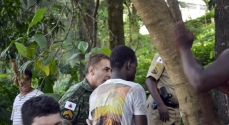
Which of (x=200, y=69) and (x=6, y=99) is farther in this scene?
(x=6, y=99)

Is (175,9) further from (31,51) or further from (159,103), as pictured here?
(31,51)

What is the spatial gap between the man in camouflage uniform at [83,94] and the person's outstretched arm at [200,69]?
1.61m

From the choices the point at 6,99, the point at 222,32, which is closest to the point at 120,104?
the point at 222,32

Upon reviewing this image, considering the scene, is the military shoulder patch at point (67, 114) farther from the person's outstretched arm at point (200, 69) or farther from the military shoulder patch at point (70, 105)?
the person's outstretched arm at point (200, 69)

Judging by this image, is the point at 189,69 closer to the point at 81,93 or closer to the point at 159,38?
the point at 159,38

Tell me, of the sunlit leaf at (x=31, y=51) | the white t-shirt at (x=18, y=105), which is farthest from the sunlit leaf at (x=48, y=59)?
the white t-shirt at (x=18, y=105)

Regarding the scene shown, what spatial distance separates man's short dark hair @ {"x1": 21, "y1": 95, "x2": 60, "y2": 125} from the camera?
243cm

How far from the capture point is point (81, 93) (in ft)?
13.2

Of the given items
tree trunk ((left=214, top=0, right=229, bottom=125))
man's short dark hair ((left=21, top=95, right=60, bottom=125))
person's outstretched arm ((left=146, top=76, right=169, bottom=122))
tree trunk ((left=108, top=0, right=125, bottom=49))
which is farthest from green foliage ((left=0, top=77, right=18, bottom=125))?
man's short dark hair ((left=21, top=95, right=60, bottom=125))

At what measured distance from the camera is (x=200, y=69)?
8.29 feet

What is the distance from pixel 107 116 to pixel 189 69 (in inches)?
45.3

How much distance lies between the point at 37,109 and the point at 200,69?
0.96 meters

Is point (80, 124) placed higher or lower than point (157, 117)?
higher

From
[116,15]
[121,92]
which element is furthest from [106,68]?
[116,15]
